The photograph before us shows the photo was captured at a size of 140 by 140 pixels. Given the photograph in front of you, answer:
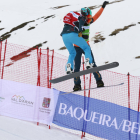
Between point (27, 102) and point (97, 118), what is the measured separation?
2.09 m

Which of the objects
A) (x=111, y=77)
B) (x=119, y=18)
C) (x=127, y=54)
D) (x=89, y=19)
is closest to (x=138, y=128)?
(x=89, y=19)

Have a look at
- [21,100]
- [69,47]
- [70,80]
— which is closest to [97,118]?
[21,100]

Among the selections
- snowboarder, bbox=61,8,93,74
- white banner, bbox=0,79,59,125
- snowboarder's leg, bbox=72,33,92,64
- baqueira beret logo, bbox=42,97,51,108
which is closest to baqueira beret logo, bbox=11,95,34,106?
white banner, bbox=0,79,59,125

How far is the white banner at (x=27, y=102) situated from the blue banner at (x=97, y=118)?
0.82ft

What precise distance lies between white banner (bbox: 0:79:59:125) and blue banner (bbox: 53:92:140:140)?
0.82 feet

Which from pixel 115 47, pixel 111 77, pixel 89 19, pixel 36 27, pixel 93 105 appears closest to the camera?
pixel 89 19

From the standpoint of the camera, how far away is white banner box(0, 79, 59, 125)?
7.13 metres

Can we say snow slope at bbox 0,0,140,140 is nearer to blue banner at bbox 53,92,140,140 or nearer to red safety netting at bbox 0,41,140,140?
blue banner at bbox 53,92,140,140

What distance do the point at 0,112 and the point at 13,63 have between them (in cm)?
578

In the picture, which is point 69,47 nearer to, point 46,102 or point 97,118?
point 46,102

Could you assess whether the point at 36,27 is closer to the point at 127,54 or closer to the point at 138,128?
the point at 127,54

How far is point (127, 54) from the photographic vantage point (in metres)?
13.1

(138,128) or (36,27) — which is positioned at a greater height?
(36,27)

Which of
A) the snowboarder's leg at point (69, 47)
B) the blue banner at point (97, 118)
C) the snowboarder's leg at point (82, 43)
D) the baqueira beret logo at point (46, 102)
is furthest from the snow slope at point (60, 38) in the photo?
the snowboarder's leg at point (82, 43)
